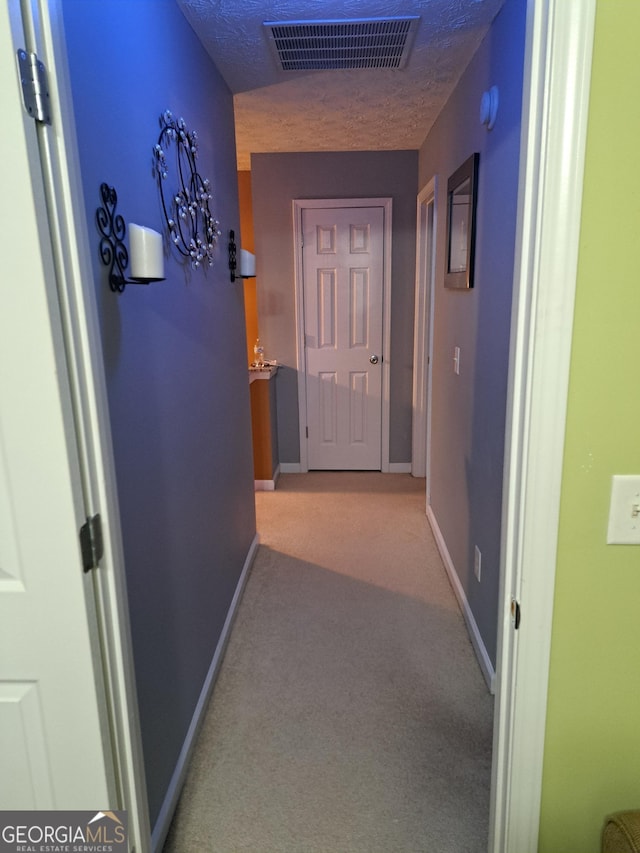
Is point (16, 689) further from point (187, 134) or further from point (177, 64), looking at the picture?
point (177, 64)

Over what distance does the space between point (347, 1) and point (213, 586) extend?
221cm

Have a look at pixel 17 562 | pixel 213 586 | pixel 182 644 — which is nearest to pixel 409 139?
pixel 213 586

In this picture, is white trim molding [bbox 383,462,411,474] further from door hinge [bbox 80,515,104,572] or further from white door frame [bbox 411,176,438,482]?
door hinge [bbox 80,515,104,572]

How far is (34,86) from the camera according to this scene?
83cm

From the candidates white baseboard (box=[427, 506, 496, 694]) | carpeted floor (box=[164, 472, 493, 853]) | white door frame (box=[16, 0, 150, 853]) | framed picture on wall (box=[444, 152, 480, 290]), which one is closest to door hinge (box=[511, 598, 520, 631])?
white door frame (box=[16, 0, 150, 853])

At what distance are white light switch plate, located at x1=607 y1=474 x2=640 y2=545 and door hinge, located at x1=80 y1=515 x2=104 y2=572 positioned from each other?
0.87m

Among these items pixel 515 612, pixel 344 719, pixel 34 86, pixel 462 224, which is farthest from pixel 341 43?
pixel 344 719

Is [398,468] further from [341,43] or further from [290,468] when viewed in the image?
[341,43]

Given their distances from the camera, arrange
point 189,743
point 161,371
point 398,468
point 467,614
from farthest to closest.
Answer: point 398,468 → point 467,614 → point 189,743 → point 161,371

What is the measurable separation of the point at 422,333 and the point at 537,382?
3549 mm

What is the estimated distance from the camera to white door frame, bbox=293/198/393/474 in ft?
13.8

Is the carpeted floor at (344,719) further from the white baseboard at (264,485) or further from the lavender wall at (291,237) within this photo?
the lavender wall at (291,237)
